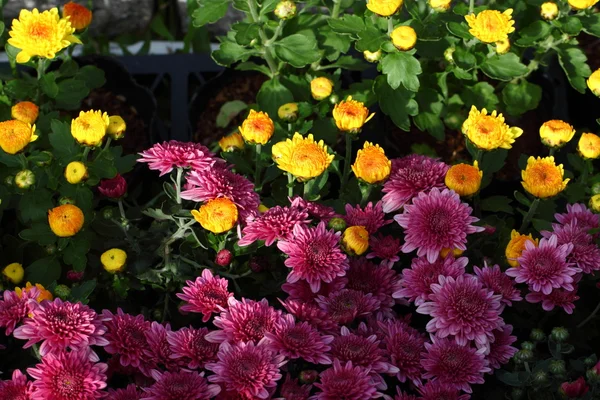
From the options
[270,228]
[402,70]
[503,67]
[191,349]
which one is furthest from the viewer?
[503,67]

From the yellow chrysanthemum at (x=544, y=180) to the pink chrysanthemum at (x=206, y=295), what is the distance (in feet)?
2.13

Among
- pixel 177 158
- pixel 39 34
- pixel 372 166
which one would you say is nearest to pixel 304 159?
pixel 372 166

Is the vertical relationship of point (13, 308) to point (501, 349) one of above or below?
above

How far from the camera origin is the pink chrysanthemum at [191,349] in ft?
4.15

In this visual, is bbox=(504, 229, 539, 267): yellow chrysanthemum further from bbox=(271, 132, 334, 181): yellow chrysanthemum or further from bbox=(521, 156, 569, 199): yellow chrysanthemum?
bbox=(271, 132, 334, 181): yellow chrysanthemum

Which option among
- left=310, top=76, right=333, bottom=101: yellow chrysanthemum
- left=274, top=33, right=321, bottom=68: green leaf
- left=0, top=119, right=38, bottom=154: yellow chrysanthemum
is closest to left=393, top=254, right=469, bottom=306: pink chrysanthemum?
left=310, top=76, right=333, bottom=101: yellow chrysanthemum

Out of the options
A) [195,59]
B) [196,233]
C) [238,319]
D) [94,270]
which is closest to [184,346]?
[238,319]

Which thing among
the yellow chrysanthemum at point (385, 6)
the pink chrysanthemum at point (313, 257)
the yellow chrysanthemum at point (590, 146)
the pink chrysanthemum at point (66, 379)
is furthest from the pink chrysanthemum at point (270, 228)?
the yellow chrysanthemum at point (590, 146)

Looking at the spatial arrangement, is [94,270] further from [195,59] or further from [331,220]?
[195,59]

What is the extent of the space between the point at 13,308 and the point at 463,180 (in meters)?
0.83

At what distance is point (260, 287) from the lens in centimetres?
155

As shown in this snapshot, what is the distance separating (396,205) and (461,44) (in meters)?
0.65

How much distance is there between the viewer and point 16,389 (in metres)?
1.19

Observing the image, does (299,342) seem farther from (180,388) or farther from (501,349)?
(501,349)
